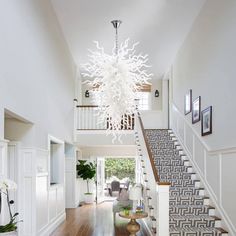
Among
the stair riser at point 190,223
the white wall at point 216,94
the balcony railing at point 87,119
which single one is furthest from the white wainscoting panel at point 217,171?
the balcony railing at point 87,119

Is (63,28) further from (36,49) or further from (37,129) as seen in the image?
(37,129)

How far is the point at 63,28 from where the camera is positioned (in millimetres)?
8891

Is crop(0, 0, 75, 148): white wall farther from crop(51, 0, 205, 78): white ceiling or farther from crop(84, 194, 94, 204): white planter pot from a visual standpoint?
crop(84, 194, 94, 204): white planter pot

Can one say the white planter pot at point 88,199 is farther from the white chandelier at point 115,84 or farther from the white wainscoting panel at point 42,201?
the white chandelier at point 115,84

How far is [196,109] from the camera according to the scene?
26.9ft

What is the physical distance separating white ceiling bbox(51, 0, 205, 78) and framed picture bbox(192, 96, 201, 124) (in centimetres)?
200

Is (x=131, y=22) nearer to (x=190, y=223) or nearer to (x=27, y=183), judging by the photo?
(x=27, y=183)

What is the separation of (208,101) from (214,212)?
7.27ft

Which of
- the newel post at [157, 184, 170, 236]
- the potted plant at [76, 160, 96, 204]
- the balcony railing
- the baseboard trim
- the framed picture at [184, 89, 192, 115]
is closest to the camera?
the newel post at [157, 184, 170, 236]

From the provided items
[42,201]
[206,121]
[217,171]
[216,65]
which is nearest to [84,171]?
[42,201]

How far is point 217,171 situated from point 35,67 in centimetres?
368

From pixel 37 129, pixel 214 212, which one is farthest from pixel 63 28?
pixel 214 212

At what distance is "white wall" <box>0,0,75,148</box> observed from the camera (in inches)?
181

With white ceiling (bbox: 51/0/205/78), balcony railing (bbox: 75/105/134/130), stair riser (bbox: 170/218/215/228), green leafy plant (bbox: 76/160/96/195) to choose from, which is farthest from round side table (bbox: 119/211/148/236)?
green leafy plant (bbox: 76/160/96/195)
